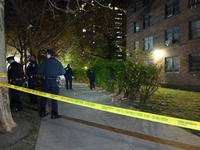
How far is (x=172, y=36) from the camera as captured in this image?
1783 centimetres

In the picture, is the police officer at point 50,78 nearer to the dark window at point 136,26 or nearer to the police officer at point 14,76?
the police officer at point 14,76

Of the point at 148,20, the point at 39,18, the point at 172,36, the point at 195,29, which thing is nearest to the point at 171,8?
the point at 172,36

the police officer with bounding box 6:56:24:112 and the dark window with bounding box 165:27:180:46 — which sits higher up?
the dark window with bounding box 165:27:180:46

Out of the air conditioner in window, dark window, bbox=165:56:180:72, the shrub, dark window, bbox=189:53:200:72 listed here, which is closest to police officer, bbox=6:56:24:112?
the shrub

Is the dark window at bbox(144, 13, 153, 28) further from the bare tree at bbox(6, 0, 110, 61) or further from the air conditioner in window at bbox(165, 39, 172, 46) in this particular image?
the bare tree at bbox(6, 0, 110, 61)

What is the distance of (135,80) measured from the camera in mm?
7031

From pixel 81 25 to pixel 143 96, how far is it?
37.1 ft

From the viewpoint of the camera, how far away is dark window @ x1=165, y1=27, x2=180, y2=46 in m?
17.2

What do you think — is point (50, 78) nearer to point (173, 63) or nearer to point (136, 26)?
point (173, 63)

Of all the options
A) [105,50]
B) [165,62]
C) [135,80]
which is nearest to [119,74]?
[135,80]

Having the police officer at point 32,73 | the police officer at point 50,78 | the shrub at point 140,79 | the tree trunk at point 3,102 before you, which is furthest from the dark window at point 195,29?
the tree trunk at point 3,102

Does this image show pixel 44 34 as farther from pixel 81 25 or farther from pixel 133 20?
pixel 133 20

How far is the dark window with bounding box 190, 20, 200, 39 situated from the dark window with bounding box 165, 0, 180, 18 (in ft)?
8.14

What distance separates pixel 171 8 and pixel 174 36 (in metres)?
2.98
